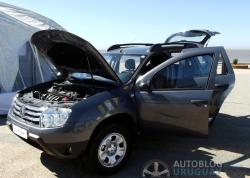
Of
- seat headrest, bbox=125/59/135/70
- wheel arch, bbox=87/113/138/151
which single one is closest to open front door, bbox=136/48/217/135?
wheel arch, bbox=87/113/138/151

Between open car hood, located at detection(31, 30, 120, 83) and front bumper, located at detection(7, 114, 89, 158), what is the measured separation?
1062 millimetres

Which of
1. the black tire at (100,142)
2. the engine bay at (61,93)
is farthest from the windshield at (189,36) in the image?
the black tire at (100,142)

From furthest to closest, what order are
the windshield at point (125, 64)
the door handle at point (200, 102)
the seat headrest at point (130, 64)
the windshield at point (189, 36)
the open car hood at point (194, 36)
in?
the windshield at point (189, 36), the open car hood at point (194, 36), the seat headrest at point (130, 64), the windshield at point (125, 64), the door handle at point (200, 102)

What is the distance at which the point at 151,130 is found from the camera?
5.18 m

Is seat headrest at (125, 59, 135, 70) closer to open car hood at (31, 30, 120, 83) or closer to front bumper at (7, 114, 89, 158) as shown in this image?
open car hood at (31, 30, 120, 83)

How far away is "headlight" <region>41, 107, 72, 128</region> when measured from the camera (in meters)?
4.26

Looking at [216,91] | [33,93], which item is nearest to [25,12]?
[33,93]

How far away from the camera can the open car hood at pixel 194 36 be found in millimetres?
7809

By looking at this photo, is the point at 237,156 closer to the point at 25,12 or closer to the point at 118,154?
the point at 118,154

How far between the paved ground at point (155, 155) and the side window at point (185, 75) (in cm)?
118

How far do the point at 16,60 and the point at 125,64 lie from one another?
499 cm

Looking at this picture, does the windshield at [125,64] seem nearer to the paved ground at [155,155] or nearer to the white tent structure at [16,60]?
the paved ground at [155,155]

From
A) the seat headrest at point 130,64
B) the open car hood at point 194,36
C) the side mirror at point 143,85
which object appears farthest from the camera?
the open car hood at point 194,36

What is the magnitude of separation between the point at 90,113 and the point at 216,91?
2925 millimetres
